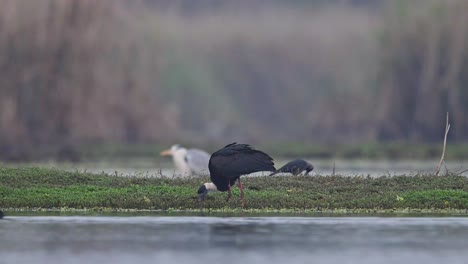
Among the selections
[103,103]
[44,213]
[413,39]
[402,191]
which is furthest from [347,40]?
[44,213]

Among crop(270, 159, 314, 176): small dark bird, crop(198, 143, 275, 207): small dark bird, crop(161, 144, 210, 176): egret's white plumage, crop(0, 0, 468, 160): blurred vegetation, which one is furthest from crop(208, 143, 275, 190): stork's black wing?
crop(0, 0, 468, 160): blurred vegetation

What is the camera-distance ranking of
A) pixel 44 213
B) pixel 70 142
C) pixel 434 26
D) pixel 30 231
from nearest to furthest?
pixel 30 231, pixel 44 213, pixel 70 142, pixel 434 26

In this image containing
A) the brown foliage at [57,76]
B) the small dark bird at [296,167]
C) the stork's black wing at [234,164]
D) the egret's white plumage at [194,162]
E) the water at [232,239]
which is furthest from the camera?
the brown foliage at [57,76]

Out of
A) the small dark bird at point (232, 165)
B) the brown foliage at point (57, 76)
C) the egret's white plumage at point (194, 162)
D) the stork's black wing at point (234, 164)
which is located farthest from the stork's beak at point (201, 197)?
the brown foliage at point (57, 76)

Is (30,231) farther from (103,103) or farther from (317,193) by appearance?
(103,103)

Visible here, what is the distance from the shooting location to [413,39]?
33500 mm

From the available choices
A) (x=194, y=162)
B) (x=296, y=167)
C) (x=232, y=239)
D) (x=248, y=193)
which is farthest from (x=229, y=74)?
(x=232, y=239)

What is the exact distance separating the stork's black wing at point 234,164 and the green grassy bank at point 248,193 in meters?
0.38

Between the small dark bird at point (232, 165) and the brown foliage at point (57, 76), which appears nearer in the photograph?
the small dark bird at point (232, 165)

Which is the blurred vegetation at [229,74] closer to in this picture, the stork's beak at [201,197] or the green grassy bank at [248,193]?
the green grassy bank at [248,193]

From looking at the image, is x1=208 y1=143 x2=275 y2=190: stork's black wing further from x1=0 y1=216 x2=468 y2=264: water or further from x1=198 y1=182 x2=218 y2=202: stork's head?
x1=0 y1=216 x2=468 y2=264: water

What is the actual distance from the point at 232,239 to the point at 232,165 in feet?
9.67

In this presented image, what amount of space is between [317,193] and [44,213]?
3.74 meters

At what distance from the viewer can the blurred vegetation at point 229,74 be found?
92.7 feet
